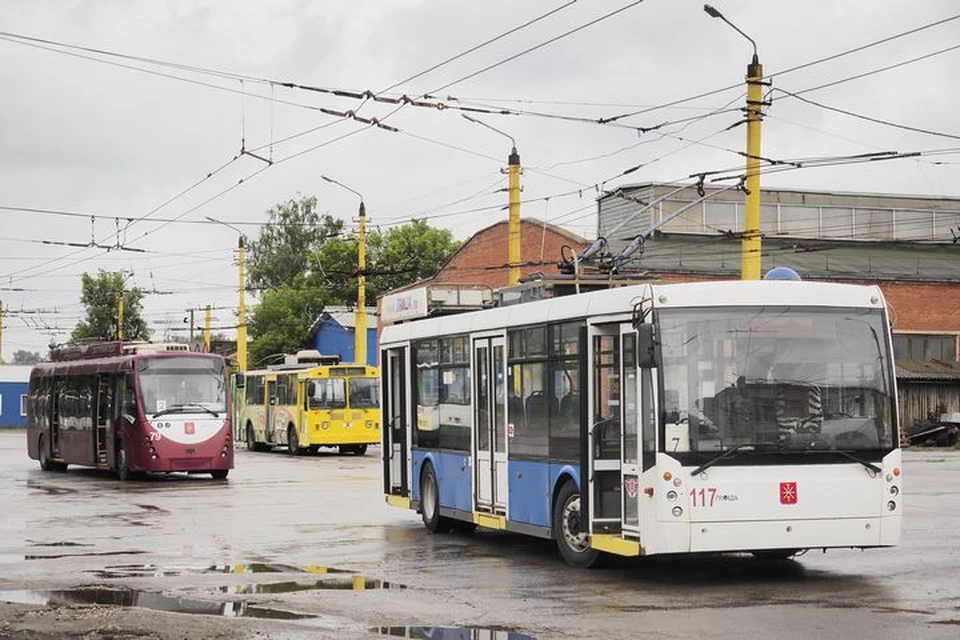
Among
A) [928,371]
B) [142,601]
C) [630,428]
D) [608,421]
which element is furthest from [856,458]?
[928,371]

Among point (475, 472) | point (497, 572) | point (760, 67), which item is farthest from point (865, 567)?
point (760, 67)

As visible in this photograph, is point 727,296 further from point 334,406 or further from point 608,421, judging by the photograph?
point 334,406

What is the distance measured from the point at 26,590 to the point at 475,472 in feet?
19.4

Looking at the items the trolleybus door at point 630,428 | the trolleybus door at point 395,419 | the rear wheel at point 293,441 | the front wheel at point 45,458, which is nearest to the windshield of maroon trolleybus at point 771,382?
the trolleybus door at point 630,428

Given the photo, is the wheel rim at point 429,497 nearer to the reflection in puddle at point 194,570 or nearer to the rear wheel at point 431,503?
the rear wheel at point 431,503

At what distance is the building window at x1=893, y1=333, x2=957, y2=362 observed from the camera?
60.8 meters

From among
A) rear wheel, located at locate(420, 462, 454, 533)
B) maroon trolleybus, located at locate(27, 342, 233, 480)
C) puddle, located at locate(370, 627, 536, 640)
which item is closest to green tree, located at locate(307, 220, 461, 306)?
maroon trolleybus, located at locate(27, 342, 233, 480)

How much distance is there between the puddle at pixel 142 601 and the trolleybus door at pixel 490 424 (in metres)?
4.93

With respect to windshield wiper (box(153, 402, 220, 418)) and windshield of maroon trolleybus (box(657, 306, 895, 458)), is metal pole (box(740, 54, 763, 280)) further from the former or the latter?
windshield wiper (box(153, 402, 220, 418))

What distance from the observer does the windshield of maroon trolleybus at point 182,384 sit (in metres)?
34.8

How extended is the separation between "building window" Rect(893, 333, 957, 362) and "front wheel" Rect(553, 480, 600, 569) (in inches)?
1810

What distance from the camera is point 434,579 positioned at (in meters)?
15.6

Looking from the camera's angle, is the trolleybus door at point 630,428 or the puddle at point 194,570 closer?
the trolleybus door at point 630,428

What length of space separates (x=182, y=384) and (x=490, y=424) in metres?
17.5
